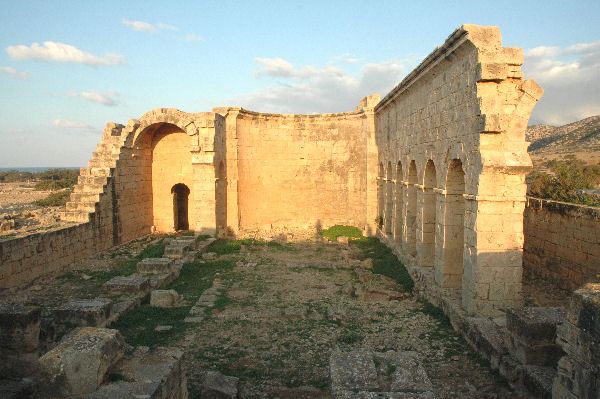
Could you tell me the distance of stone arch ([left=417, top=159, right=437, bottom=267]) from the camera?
10219 mm

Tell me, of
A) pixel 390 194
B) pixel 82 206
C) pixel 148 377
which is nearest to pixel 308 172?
pixel 390 194

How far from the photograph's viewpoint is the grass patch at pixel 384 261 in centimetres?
1089

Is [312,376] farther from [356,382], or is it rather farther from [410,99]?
[410,99]

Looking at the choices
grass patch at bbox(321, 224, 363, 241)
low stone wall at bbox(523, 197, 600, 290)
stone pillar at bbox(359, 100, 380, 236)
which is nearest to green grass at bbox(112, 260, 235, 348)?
grass patch at bbox(321, 224, 363, 241)

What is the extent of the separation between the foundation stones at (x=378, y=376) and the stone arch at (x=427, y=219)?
5.86 m

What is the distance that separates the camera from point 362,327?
767cm

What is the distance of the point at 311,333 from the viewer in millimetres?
7418

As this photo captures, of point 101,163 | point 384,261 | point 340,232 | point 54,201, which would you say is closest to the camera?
point 384,261

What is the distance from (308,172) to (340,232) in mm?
3284

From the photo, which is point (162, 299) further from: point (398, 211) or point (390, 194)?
point (390, 194)

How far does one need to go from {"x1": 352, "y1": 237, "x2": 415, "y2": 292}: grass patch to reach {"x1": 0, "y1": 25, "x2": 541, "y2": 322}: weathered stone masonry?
381mm

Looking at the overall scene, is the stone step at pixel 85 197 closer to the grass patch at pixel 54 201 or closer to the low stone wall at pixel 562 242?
the low stone wall at pixel 562 242

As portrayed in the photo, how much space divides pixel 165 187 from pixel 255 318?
10932 mm

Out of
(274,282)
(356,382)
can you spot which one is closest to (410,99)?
(274,282)
